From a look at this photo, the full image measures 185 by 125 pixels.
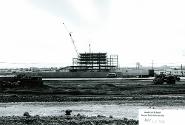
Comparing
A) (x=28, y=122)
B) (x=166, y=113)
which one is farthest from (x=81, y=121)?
(x=166, y=113)

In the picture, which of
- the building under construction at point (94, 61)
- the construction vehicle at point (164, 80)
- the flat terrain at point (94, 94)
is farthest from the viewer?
the building under construction at point (94, 61)

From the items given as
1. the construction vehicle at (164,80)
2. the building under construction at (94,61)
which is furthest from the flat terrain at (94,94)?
the building under construction at (94,61)

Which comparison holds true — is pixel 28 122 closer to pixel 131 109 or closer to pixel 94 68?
pixel 131 109

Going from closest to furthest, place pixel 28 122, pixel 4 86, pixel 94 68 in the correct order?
1. pixel 28 122
2. pixel 4 86
3. pixel 94 68

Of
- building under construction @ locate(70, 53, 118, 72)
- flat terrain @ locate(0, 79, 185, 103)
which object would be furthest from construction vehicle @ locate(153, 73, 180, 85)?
building under construction @ locate(70, 53, 118, 72)

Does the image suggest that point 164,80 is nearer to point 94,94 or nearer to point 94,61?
point 94,94

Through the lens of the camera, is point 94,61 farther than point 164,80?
Yes

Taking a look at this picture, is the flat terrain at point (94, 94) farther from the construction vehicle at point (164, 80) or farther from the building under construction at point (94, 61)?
the building under construction at point (94, 61)

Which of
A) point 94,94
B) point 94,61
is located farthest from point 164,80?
point 94,61

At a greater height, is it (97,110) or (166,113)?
(166,113)

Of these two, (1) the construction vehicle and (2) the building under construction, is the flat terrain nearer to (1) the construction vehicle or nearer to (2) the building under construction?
(1) the construction vehicle

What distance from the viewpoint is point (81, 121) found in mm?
17016

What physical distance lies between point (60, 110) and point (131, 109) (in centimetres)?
471

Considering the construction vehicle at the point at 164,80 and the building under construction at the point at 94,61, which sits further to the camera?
the building under construction at the point at 94,61
